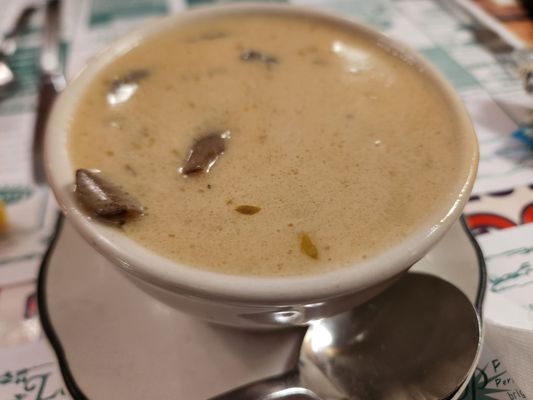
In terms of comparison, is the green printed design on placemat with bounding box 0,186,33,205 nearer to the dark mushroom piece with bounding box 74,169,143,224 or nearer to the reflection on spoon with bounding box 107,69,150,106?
the reflection on spoon with bounding box 107,69,150,106

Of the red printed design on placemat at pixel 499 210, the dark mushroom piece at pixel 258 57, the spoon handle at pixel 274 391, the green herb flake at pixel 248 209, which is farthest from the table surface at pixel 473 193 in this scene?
the dark mushroom piece at pixel 258 57

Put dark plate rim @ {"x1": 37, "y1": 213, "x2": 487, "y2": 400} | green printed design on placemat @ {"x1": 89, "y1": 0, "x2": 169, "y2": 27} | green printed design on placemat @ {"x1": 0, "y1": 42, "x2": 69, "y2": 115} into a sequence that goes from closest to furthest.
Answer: dark plate rim @ {"x1": 37, "y1": 213, "x2": 487, "y2": 400} → green printed design on placemat @ {"x1": 0, "y1": 42, "x2": 69, "y2": 115} → green printed design on placemat @ {"x1": 89, "y1": 0, "x2": 169, "y2": 27}

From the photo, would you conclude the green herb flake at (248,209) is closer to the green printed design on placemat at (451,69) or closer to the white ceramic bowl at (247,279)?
the white ceramic bowl at (247,279)

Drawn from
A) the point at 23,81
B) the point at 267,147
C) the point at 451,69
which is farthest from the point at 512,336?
the point at 23,81

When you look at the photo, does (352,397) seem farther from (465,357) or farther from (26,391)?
(26,391)

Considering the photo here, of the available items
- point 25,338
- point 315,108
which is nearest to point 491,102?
point 315,108

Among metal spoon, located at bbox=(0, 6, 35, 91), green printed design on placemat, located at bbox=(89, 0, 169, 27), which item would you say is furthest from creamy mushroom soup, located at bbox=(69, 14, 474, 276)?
green printed design on placemat, located at bbox=(89, 0, 169, 27)

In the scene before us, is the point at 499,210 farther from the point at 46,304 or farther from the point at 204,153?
the point at 46,304
